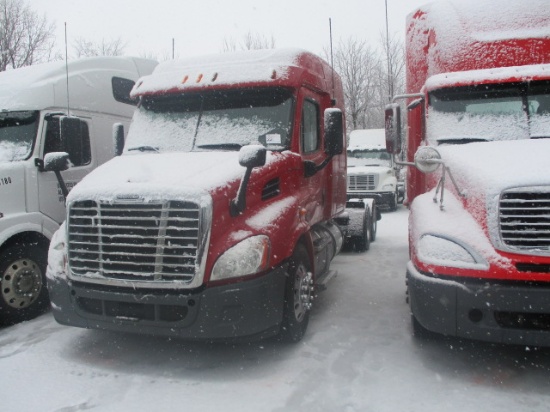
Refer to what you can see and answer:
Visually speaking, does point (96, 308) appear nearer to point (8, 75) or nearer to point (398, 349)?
point (398, 349)

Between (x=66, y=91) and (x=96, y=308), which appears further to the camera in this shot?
(x=66, y=91)

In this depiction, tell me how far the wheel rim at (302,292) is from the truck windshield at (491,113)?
82.9 inches

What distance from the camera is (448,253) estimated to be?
4004 millimetres

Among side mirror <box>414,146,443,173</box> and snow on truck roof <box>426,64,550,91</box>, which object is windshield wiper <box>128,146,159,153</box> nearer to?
side mirror <box>414,146,443,173</box>

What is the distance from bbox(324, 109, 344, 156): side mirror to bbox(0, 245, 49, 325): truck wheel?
12.6 feet

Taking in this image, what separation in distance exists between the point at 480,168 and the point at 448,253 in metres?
0.89

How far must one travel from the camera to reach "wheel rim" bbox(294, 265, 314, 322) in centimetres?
498

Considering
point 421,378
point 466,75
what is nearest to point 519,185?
point 421,378

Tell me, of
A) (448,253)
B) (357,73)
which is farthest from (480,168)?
(357,73)

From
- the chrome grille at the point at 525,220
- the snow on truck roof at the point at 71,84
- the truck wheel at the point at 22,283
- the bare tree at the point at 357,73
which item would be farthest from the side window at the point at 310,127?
the bare tree at the point at 357,73

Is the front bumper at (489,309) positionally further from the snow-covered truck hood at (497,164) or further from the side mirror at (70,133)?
the side mirror at (70,133)

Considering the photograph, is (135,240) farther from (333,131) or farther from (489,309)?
(489,309)

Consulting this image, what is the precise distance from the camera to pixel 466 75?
18.1ft

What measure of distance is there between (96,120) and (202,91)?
8.20ft
